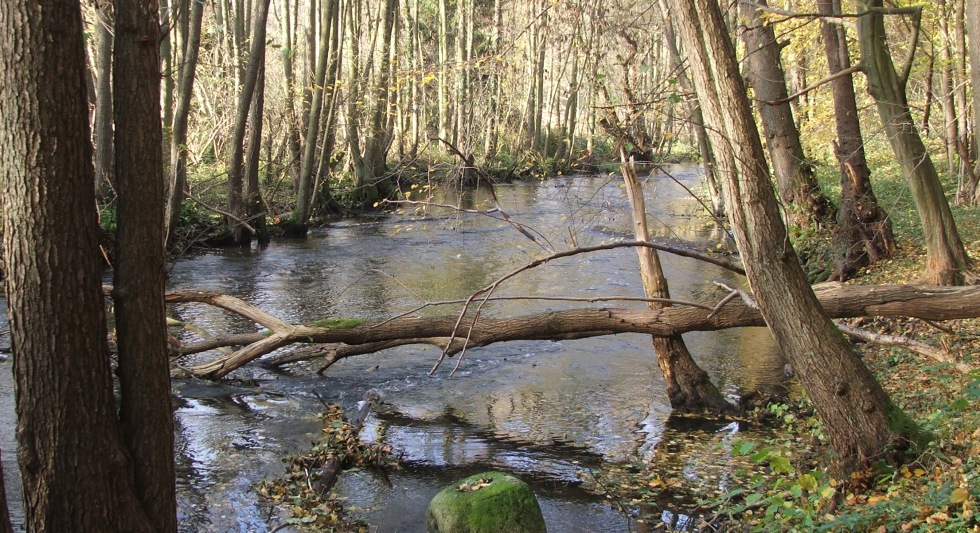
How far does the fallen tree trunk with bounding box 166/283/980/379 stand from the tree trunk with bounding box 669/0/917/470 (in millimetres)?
1281

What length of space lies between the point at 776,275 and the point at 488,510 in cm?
271

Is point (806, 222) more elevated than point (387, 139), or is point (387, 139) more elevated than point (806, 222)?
point (387, 139)

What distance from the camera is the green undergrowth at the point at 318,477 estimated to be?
6.07 m

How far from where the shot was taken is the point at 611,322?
8641 millimetres

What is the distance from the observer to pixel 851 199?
1322 cm

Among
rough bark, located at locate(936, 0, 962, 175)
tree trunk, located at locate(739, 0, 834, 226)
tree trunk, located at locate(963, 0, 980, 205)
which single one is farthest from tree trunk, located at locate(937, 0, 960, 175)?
tree trunk, located at locate(963, 0, 980, 205)

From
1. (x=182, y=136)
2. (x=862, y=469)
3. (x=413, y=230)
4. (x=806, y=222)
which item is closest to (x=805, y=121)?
(x=806, y=222)

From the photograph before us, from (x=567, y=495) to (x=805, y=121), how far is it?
1862 centimetres

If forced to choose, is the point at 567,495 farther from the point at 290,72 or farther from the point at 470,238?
the point at 290,72

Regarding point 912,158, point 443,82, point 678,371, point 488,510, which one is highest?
point 443,82

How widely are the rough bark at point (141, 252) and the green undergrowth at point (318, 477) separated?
1752mm

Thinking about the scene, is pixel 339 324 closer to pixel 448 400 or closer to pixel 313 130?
pixel 448 400

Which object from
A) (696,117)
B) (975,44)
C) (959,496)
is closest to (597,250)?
(696,117)

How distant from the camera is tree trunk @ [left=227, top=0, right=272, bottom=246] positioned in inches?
683
